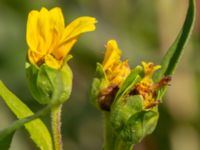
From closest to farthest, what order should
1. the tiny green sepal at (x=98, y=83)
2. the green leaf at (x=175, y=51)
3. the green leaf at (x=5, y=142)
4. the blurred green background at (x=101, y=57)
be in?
A: the green leaf at (x=5, y=142)
the tiny green sepal at (x=98, y=83)
the green leaf at (x=175, y=51)
the blurred green background at (x=101, y=57)

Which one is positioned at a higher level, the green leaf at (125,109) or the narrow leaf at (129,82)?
the narrow leaf at (129,82)

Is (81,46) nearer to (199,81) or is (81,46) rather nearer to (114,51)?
(199,81)

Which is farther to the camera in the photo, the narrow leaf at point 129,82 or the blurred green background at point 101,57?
the blurred green background at point 101,57

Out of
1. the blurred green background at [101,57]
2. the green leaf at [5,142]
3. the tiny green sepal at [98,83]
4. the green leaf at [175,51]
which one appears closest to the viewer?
the green leaf at [5,142]

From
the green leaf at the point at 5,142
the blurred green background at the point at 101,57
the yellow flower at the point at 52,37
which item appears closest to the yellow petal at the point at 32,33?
the yellow flower at the point at 52,37

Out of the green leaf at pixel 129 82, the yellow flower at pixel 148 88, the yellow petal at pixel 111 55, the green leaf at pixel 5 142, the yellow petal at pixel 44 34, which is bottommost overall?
the green leaf at pixel 5 142

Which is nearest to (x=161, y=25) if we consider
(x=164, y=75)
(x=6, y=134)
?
(x=164, y=75)

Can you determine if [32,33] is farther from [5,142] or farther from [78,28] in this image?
[5,142]

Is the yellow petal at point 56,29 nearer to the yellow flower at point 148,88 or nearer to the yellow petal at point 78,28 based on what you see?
the yellow petal at point 78,28

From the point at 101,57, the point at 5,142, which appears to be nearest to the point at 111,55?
the point at 5,142
